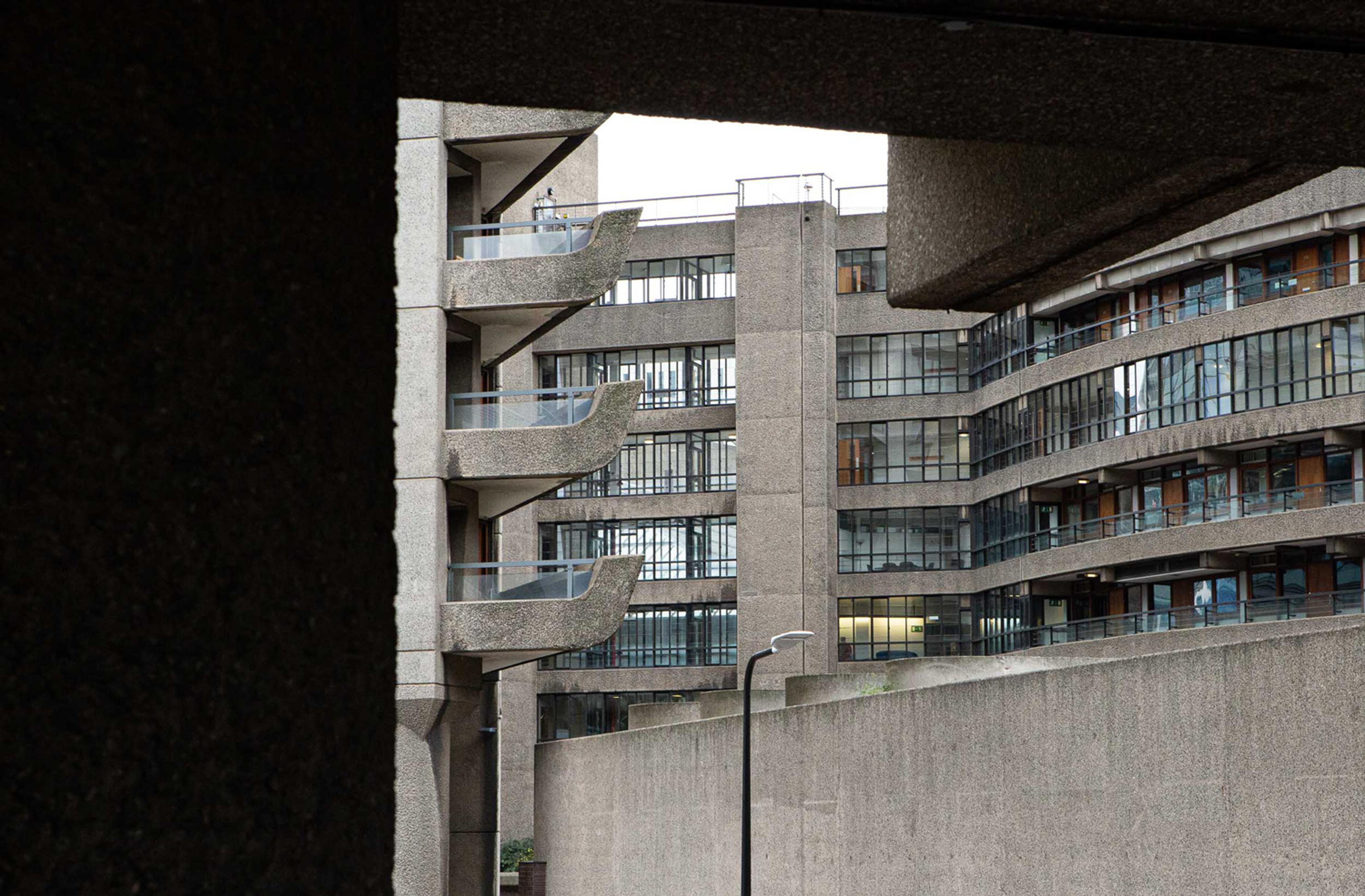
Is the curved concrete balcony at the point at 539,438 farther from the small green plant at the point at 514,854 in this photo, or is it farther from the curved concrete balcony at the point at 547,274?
the small green plant at the point at 514,854

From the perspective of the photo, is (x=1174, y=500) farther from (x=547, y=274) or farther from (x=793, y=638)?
(x=547, y=274)

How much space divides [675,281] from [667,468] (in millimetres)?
6487

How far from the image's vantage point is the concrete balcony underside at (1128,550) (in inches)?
1499

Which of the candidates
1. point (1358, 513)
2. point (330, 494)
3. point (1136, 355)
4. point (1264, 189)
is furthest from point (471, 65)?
point (1136, 355)

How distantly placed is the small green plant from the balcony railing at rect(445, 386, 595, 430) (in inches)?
943

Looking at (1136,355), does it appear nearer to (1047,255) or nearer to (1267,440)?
(1267,440)

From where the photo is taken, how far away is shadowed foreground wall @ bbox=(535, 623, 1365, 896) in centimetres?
1277

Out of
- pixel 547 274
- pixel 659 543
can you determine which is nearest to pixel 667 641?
pixel 659 543

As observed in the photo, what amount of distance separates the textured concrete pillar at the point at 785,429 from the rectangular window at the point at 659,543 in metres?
1.31

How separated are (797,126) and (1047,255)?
37.3 inches

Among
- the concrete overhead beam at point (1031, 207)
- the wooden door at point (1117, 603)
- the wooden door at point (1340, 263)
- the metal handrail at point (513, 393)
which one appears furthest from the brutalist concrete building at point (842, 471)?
the concrete overhead beam at point (1031, 207)

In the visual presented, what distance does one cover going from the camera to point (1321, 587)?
39.2 metres

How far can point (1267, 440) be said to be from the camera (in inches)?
1570

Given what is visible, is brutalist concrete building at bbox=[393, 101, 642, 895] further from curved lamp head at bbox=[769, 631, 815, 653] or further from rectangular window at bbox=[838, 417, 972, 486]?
rectangular window at bbox=[838, 417, 972, 486]
